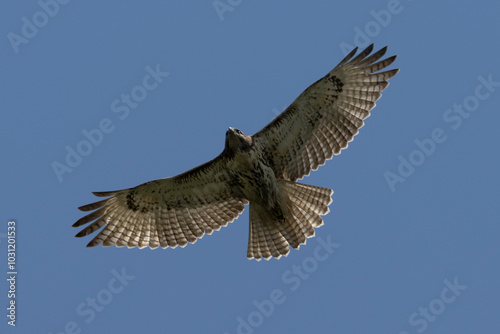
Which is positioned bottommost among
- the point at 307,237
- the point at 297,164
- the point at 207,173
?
the point at 307,237

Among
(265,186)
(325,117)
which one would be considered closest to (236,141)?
(265,186)

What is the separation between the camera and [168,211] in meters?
17.5

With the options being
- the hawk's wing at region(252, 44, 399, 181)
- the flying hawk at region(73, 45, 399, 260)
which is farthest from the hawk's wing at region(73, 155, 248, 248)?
the hawk's wing at region(252, 44, 399, 181)

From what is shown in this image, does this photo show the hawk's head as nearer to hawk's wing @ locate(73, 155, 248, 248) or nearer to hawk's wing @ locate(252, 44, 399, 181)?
hawk's wing @ locate(252, 44, 399, 181)

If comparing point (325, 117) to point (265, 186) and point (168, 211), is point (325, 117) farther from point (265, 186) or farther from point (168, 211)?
point (168, 211)

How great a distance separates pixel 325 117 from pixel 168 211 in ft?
11.9

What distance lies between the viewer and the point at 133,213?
17.3m

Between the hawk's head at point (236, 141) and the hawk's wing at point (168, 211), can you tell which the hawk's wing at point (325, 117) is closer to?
the hawk's head at point (236, 141)

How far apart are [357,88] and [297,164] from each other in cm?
185

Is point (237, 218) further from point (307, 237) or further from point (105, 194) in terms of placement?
point (105, 194)

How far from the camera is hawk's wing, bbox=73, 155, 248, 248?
1702 cm

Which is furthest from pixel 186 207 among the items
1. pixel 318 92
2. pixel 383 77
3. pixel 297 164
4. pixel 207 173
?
pixel 383 77

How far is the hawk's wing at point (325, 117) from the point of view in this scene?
16.6m

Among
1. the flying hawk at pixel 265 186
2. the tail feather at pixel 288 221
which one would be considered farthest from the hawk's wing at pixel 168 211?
the tail feather at pixel 288 221
